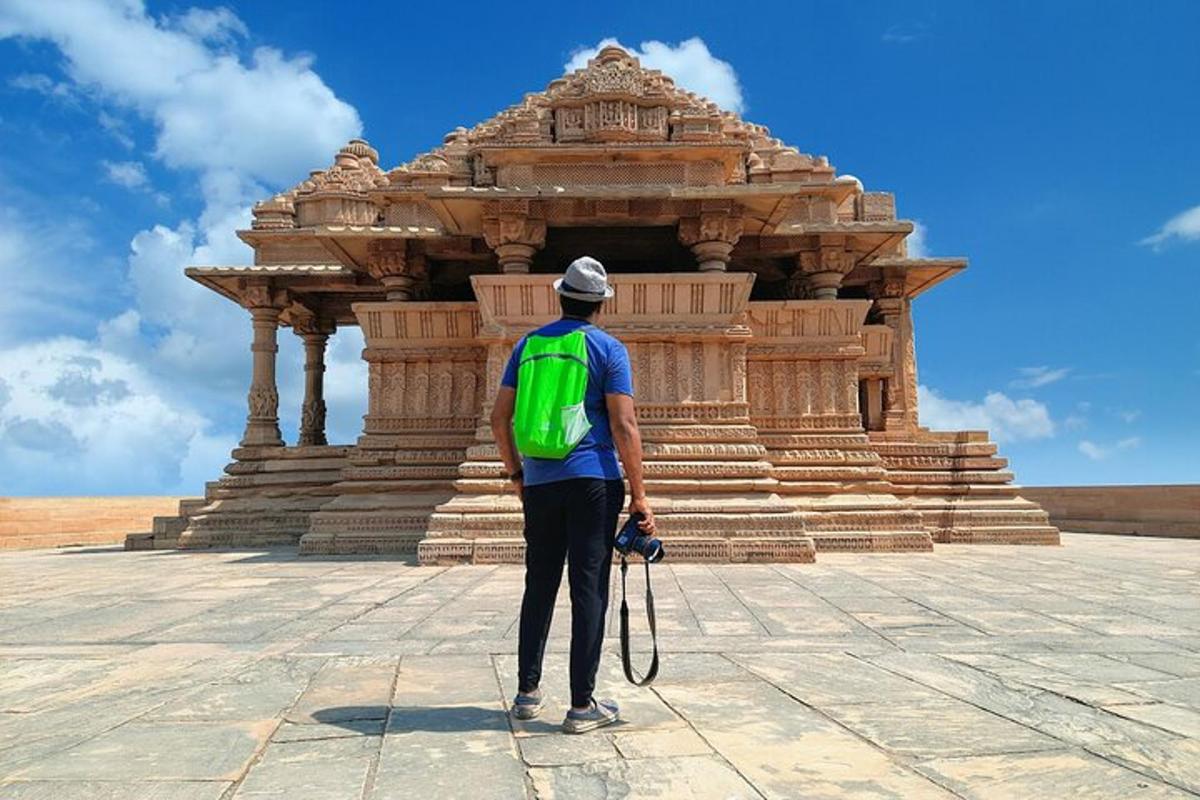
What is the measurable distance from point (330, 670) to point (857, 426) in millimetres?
7779

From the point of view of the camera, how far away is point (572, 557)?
259 centimetres

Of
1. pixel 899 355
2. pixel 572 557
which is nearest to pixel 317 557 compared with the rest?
pixel 572 557

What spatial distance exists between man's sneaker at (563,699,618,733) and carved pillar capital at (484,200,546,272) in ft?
23.4

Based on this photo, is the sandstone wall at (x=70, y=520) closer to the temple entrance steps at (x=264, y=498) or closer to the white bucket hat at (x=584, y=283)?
the temple entrance steps at (x=264, y=498)

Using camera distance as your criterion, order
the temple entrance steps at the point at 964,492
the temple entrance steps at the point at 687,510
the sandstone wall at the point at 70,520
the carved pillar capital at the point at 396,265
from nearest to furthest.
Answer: the temple entrance steps at the point at 687,510 < the temple entrance steps at the point at 964,492 < the carved pillar capital at the point at 396,265 < the sandstone wall at the point at 70,520

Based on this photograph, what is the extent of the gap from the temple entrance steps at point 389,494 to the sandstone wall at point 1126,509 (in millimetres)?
11738

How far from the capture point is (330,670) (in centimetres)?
326

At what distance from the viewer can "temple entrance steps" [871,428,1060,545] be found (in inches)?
403

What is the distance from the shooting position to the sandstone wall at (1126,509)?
13070mm

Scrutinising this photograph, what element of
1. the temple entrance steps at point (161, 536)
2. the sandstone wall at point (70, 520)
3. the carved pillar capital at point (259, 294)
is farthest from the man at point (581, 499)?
the sandstone wall at point (70, 520)

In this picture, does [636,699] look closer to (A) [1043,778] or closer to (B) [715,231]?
(A) [1043,778]

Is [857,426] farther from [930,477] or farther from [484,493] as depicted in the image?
[484,493]

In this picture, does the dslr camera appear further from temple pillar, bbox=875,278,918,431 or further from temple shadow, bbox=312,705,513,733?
temple pillar, bbox=875,278,918,431

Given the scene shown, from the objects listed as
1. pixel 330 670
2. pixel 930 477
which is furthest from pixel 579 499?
pixel 930 477
